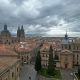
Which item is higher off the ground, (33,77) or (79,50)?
(79,50)

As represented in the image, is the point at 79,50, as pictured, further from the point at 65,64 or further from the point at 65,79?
the point at 65,79

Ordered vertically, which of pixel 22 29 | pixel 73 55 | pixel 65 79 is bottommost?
pixel 65 79

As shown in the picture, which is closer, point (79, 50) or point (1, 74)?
point (1, 74)

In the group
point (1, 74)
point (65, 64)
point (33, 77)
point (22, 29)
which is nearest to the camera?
point (1, 74)

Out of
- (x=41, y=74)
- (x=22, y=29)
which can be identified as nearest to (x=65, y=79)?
(x=41, y=74)

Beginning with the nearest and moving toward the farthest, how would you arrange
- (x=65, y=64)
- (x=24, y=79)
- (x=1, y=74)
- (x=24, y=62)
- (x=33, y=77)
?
1. (x=1, y=74)
2. (x=24, y=79)
3. (x=33, y=77)
4. (x=65, y=64)
5. (x=24, y=62)

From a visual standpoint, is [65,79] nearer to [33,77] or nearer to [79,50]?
[33,77]

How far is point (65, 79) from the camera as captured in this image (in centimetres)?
5678

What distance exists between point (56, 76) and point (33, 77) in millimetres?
7067

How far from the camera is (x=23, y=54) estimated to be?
83.9 m

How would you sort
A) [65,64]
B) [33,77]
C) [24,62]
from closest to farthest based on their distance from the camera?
[33,77] < [65,64] < [24,62]

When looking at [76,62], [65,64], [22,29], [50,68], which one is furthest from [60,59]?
[22,29]

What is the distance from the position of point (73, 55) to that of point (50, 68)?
20.8 meters

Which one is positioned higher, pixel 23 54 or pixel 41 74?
pixel 23 54
